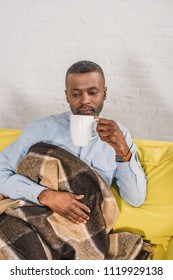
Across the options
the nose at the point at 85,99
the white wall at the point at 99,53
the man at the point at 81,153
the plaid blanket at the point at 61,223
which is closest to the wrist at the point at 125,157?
the man at the point at 81,153

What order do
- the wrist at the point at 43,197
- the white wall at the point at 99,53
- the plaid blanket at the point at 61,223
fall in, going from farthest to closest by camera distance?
the white wall at the point at 99,53, the wrist at the point at 43,197, the plaid blanket at the point at 61,223

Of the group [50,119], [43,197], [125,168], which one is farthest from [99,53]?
[43,197]

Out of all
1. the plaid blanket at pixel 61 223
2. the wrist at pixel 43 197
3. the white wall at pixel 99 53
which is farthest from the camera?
the white wall at pixel 99 53

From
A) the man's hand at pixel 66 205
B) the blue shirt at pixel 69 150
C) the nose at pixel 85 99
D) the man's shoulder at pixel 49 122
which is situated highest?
the nose at pixel 85 99

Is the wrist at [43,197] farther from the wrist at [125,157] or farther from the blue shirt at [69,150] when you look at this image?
the wrist at [125,157]

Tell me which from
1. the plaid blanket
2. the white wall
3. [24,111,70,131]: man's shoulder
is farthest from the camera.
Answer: the white wall

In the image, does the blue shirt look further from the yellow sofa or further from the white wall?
the white wall

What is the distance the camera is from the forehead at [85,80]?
158 cm

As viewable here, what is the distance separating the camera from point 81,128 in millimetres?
1409

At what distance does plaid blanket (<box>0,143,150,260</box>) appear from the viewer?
4.53ft

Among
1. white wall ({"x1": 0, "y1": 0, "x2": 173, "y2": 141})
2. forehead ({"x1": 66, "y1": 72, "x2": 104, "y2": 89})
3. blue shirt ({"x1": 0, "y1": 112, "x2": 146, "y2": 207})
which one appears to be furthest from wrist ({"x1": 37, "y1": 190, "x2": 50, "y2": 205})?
white wall ({"x1": 0, "y1": 0, "x2": 173, "y2": 141})

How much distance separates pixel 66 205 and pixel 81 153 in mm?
248

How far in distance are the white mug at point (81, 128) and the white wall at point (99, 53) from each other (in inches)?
38.9
